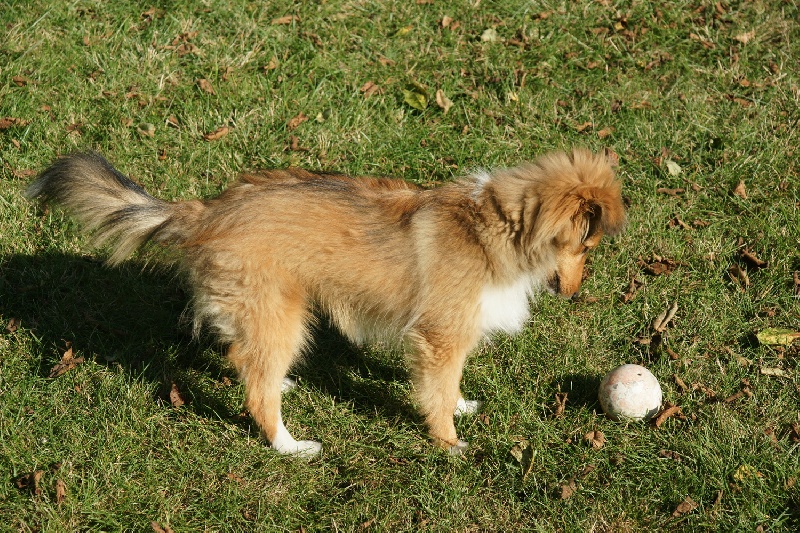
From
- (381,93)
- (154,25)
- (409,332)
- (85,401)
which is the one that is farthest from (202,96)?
(409,332)

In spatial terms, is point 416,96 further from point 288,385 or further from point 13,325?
point 13,325

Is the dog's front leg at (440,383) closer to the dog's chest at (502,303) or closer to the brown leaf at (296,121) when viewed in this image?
the dog's chest at (502,303)

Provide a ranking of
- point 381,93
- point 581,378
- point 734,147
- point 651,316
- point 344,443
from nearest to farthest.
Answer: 1. point 344,443
2. point 581,378
3. point 651,316
4. point 734,147
5. point 381,93

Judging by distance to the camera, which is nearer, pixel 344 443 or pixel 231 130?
pixel 344 443

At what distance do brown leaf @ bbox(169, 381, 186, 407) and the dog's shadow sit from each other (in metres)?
0.04

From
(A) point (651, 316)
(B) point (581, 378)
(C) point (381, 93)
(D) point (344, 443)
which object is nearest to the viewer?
(D) point (344, 443)

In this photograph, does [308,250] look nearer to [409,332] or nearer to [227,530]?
[409,332]

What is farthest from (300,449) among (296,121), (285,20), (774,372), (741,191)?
(285,20)

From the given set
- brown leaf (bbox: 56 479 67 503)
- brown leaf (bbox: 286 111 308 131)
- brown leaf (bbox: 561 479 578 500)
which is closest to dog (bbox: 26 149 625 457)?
brown leaf (bbox: 561 479 578 500)

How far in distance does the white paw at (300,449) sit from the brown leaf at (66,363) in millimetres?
1409

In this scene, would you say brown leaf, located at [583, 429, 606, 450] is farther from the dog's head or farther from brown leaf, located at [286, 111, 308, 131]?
brown leaf, located at [286, 111, 308, 131]

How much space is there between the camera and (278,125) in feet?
22.0

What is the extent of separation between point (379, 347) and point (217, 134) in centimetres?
242

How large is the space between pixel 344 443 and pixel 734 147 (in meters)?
4.12
